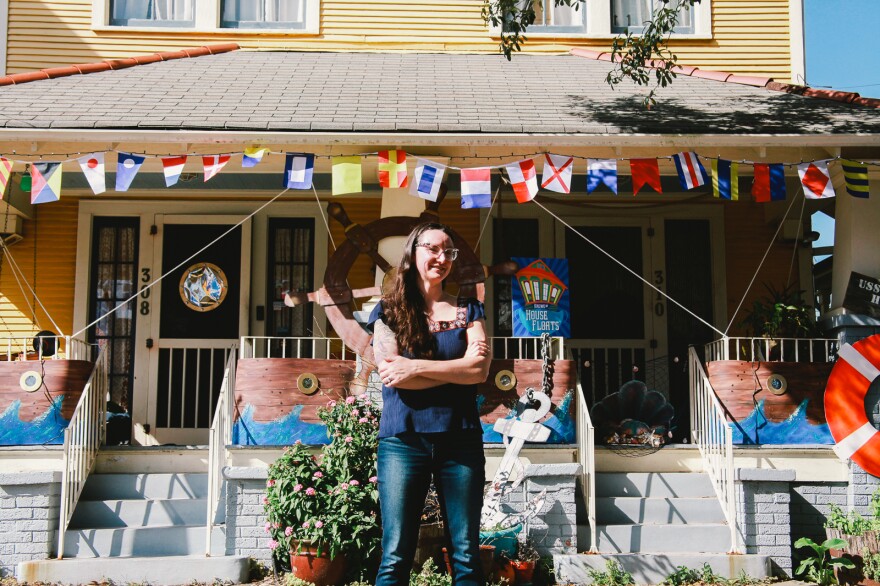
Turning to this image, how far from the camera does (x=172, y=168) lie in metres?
7.05

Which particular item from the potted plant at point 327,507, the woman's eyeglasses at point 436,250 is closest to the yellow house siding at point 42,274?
A: the potted plant at point 327,507

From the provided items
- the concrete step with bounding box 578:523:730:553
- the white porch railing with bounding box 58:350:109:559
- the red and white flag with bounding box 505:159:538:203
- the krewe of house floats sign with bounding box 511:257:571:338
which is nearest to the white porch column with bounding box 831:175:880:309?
the krewe of house floats sign with bounding box 511:257:571:338

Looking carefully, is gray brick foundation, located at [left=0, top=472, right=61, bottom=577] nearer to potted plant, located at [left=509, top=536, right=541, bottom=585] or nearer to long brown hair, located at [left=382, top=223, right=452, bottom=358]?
potted plant, located at [left=509, top=536, right=541, bottom=585]

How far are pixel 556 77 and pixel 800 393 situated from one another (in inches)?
155

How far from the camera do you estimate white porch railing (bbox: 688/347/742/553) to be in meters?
6.62

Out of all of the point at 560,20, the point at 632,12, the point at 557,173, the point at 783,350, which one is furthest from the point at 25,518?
the point at 632,12

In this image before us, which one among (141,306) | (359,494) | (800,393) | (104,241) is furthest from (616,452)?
(104,241)

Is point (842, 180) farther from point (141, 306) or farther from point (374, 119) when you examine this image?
point (141, 306)

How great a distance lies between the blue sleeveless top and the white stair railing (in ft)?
11.0

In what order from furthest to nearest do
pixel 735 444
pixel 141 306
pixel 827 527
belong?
1. pixel 141 306
2. pixel 735 444
3. pixel 827 527

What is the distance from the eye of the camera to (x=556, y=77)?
9438 mm

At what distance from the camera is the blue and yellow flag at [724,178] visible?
23.9 ft

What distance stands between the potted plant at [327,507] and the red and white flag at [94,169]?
2491 millimetres

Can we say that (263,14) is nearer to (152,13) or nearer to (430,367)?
(152,13)
